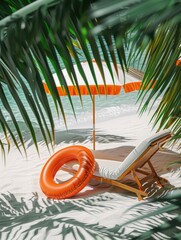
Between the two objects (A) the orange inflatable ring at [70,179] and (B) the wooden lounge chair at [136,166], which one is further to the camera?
(A) the orange inflatable ring at [70,179]

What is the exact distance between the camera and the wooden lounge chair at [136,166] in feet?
13.8

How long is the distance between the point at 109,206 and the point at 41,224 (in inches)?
29.1

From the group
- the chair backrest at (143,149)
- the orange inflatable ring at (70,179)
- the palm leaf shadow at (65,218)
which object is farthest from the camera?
the orange inflatable ring at (70,179)

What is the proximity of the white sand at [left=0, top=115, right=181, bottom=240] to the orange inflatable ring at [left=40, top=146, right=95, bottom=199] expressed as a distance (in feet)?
0.32

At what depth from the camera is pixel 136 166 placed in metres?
4.46

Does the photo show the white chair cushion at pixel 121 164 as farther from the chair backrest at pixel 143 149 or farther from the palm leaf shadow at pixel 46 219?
the palm leaf shadow at pixel 46 219

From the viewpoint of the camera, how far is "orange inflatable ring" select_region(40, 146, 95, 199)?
460 cm

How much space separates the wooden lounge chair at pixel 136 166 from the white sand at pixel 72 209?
0.44 feet

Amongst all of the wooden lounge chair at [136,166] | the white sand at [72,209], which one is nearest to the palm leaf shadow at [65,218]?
the white sand at [72,209]

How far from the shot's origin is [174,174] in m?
5.06

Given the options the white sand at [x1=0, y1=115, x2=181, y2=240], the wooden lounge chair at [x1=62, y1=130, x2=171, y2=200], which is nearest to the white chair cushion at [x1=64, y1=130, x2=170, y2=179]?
the wooden lounge chair at [x1=62, y1=130, x2=171, y2=200]

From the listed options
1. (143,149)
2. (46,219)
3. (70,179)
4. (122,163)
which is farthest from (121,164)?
(46,219)

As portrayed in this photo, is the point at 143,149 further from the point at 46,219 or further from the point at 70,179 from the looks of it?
the point at 46,219

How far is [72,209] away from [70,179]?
1.82 ft
